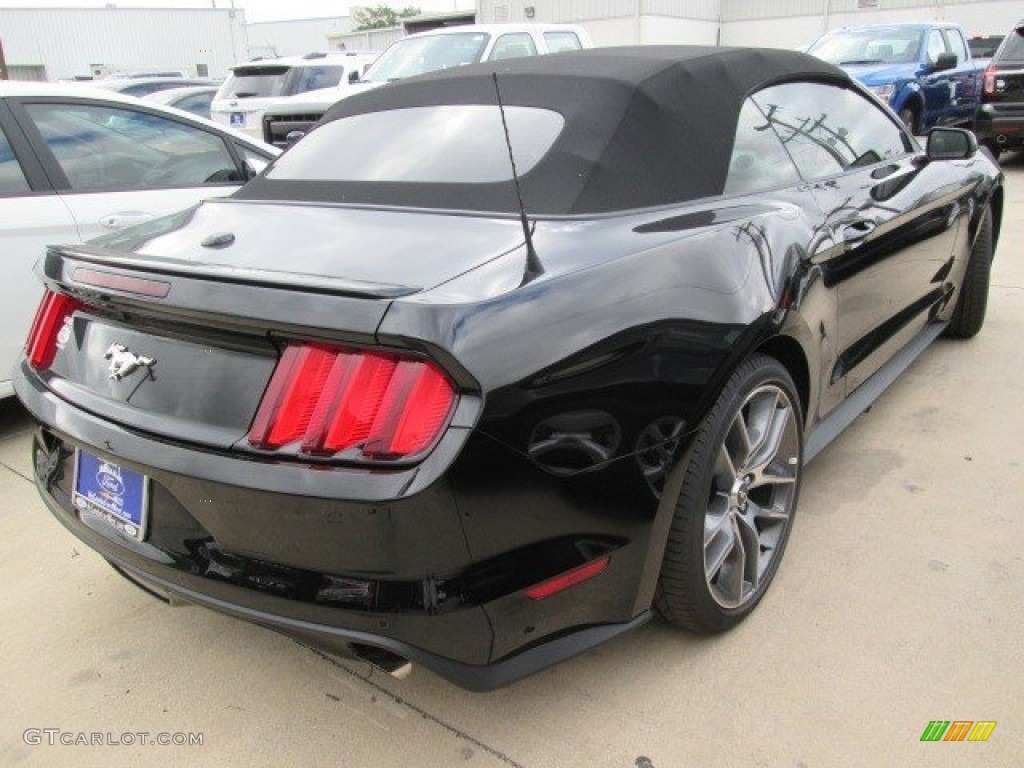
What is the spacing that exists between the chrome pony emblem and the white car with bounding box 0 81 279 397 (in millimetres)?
1612

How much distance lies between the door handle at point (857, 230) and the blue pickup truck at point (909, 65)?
8284 mm

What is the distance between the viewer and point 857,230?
279cm

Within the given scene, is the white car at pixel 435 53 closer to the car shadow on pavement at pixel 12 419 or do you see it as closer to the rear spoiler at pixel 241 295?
the car shadow on pavement at pixel 12 419

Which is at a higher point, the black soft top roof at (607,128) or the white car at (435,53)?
the black soft top roof at (607,128)

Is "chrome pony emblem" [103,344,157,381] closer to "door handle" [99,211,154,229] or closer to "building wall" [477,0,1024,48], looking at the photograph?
"door handle" [99,211,154,229]

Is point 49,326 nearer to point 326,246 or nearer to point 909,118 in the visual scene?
point 326,246

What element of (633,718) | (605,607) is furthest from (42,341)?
(633,718)

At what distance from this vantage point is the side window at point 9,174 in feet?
12.1

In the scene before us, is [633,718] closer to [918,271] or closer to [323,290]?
[323,290]

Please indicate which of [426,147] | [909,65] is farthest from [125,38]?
[426,147]

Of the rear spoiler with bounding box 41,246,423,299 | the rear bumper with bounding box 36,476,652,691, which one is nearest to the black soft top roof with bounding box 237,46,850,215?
the rear spoiler with bounding box 41,246,423,299

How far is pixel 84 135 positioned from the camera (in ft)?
13.1

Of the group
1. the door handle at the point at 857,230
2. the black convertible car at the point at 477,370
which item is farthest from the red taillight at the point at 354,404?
the door handle at the point at 857,230

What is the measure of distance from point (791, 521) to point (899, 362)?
1.29 metres
